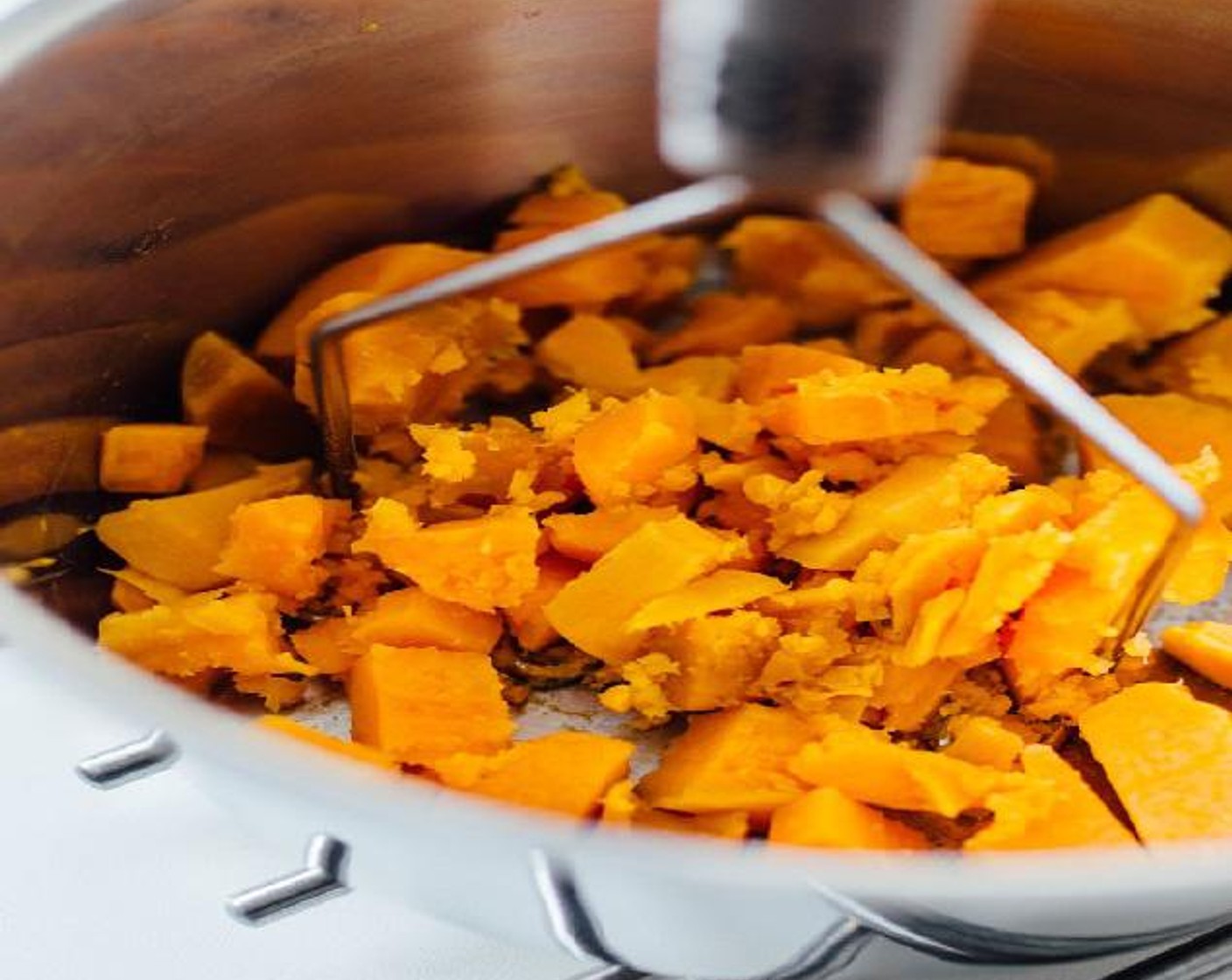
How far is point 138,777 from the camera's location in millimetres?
796

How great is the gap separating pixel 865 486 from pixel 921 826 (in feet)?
0.70

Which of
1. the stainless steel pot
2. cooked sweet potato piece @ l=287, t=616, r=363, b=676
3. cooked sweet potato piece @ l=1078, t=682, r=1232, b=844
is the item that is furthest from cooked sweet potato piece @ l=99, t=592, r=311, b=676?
cooked sweet potato piece @ l=1078, t=682, r=1232, b=844

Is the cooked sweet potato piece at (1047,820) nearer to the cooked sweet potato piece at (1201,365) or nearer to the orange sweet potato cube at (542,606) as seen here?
the orange sweet potato cube at (542,606)

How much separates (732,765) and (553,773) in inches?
3.5

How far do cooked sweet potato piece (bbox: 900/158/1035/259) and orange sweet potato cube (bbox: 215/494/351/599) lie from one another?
0.44m

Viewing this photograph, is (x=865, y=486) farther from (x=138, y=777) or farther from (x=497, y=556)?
(x=138, y=777)

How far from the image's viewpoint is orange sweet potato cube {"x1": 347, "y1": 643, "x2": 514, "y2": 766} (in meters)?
0.83

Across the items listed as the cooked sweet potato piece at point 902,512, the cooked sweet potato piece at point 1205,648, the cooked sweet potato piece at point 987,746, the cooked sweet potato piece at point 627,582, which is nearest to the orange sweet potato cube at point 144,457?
the cooked sweet potato piece at point 627,582

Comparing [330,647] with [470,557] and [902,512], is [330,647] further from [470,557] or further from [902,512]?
[902,512]

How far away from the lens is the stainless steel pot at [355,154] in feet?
2.00

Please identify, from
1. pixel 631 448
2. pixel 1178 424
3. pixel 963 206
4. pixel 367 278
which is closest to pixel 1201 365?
pixel 1178 424

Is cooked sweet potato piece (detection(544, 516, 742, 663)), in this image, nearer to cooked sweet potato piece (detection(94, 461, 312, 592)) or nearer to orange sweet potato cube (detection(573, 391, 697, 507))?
orange sweet potato cube (detection(573, 391, 697, 507))

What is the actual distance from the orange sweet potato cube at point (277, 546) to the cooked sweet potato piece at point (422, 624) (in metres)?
0.04

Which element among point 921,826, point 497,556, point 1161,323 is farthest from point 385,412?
point 1161,323
